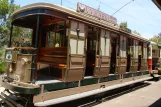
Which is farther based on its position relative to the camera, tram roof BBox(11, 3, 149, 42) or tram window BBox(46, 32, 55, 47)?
tram window BBox(46, 32, 55, 47)

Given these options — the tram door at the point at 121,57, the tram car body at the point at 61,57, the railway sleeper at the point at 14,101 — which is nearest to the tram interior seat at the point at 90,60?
the tram car body at the point at 61,57

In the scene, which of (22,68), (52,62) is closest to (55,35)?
(52,62)

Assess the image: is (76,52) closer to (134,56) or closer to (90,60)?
(90,60)

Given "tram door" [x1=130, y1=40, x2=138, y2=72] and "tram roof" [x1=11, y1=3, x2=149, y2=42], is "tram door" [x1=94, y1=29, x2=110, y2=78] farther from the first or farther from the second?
"tram door" [x1=130, y1=40, x2=138, y2=72]

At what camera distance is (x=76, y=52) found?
691 cm

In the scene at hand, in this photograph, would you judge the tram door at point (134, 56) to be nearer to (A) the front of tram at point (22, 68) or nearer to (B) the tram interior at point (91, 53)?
(B) the tram interior at point (91, 53)

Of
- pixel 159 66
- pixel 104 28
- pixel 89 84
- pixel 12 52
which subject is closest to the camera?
pixel 12 52

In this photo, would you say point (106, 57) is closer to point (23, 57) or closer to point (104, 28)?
point (104, 28)

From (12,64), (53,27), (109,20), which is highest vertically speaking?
(109,20)

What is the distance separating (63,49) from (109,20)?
3207 mm

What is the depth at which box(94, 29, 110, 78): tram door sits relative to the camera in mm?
8203

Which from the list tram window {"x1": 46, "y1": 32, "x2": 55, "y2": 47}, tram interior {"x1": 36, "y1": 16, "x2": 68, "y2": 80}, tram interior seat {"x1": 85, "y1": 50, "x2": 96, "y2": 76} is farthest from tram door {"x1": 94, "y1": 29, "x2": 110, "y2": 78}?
tram window {"x1": 46, "y1": 32, "x2": 55, "y2": 47}

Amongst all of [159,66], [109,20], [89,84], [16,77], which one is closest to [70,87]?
[89,84]

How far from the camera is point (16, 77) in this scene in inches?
247
